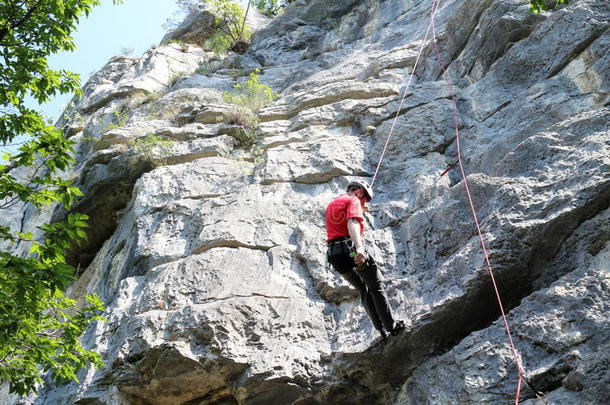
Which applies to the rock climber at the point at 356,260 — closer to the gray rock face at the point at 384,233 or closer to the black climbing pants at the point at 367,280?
the black climbing pants at the point at 367,280

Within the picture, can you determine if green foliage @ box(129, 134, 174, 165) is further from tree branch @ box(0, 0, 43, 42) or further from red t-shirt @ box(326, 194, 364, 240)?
red t-shirt @ box(326, 194, 364, 240)

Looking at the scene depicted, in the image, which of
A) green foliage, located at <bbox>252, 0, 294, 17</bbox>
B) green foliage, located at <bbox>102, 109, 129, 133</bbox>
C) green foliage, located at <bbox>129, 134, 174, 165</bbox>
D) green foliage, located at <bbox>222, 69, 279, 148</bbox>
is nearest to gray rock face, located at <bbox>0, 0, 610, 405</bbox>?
green foliage, located at <bbox>129, 134, 174, 165</bbox>

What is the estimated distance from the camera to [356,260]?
19.0ft

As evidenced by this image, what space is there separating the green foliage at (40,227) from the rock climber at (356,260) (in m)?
2.53

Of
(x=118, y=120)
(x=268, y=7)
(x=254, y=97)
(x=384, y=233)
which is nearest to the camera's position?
(x=384, y=233)

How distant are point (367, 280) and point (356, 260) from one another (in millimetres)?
347

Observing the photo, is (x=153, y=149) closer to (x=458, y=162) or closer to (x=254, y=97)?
(x=254, y=97)

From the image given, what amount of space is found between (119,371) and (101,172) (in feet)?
16.3

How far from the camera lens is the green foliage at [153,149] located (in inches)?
420

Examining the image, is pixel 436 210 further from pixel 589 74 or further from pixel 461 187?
pixel 589 74

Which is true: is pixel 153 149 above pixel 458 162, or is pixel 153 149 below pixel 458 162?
above

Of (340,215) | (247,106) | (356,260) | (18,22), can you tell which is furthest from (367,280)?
(247,106)

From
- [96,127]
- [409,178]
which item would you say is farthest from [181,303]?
[96,127]

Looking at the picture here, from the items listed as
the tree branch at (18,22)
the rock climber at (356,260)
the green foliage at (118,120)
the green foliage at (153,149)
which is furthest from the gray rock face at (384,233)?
the tree branch at (18,22)
